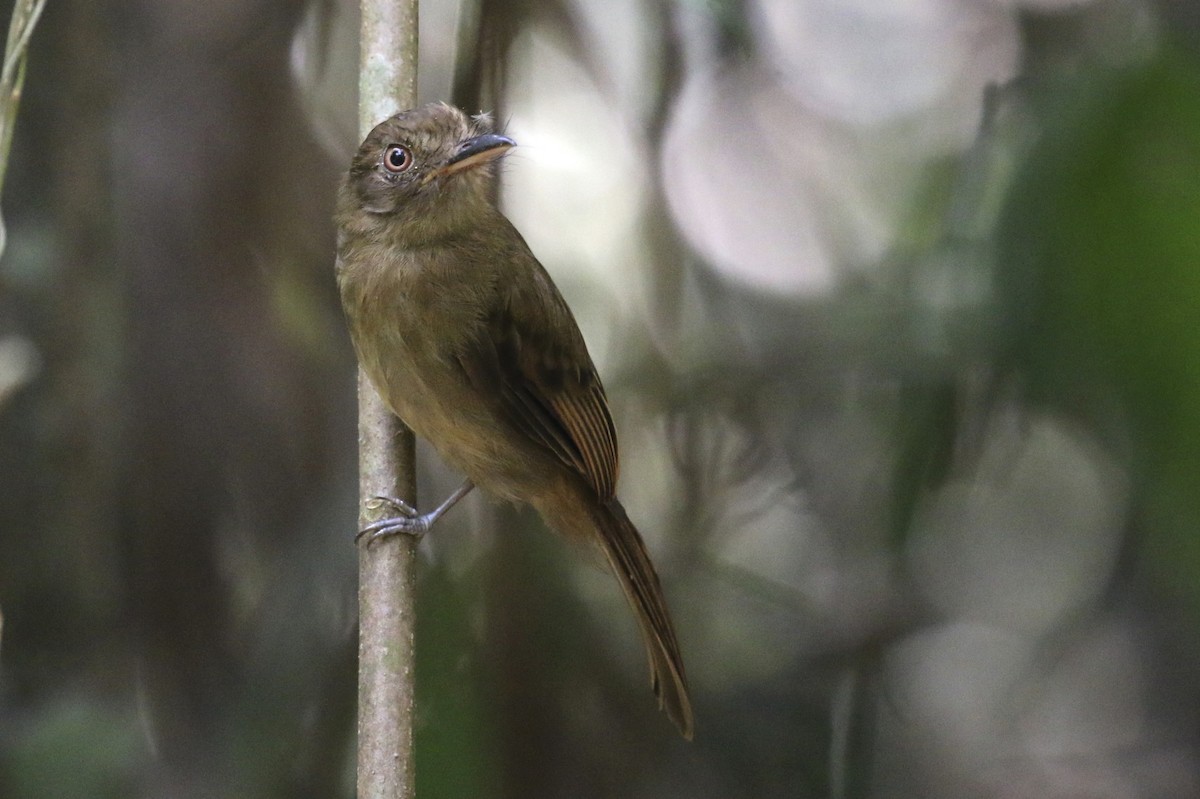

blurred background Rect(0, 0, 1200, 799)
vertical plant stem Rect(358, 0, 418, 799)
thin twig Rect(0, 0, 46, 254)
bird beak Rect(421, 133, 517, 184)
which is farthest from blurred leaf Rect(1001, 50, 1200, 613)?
thin twig Rect(0, 0, 46, 254)

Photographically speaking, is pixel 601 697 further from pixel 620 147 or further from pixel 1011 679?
pixel 620 147

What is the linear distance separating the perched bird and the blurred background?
0.44m

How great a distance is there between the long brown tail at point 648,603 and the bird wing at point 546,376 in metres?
0.06

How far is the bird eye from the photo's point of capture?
8.20 feet

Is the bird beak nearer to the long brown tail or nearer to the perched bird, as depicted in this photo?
the perched bird

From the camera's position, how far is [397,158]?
253 cm

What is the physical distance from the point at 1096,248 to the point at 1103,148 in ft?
0.76

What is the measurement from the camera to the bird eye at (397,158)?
8.20ft

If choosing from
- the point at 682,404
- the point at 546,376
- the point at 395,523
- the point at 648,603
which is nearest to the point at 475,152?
the point at 546,376

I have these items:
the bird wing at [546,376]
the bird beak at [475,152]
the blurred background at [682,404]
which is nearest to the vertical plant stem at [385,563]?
the bird beak at [475,152]

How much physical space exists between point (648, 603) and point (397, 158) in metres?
1.02

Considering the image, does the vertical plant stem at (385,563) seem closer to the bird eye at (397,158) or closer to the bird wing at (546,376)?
the bird eye at (397,158)

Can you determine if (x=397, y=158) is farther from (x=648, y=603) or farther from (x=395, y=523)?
(x=648, y=603)

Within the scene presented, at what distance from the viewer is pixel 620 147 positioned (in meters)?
3.41
